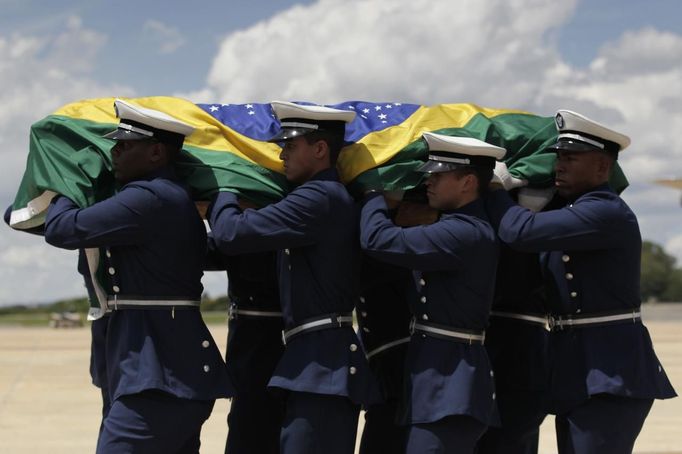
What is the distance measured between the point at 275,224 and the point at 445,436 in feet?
4.08

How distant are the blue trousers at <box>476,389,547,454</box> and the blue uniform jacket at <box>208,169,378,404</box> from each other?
3.11ft

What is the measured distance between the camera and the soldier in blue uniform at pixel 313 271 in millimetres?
5348

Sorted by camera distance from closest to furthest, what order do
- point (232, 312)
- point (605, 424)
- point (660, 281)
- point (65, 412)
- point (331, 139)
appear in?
point (605, 424) → point (331, 139) → point (232, 312) → point (65, 412) → point (660, 281)

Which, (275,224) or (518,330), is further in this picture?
(518,330)

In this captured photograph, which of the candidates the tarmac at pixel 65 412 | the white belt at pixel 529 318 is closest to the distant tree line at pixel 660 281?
the tarmac at pixel 65 412

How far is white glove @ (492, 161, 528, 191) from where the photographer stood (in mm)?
5759

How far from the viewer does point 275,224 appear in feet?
17.7

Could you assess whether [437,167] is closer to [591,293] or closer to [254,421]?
[591,293]

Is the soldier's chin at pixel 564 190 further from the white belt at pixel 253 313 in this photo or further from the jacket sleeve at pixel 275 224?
the white belt at pixel 253 313

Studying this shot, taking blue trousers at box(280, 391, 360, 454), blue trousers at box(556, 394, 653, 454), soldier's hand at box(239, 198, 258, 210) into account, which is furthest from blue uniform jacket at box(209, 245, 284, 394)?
blue trousers at box(556, 394, 653, 454)

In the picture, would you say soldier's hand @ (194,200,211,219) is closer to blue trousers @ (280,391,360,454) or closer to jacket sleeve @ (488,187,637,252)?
blue trousers @ (280,391,360,454)

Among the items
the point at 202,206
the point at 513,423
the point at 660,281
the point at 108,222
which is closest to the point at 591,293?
the point at 513,423

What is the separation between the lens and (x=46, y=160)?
5770mm

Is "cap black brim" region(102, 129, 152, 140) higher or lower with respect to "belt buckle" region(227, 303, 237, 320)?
higher
